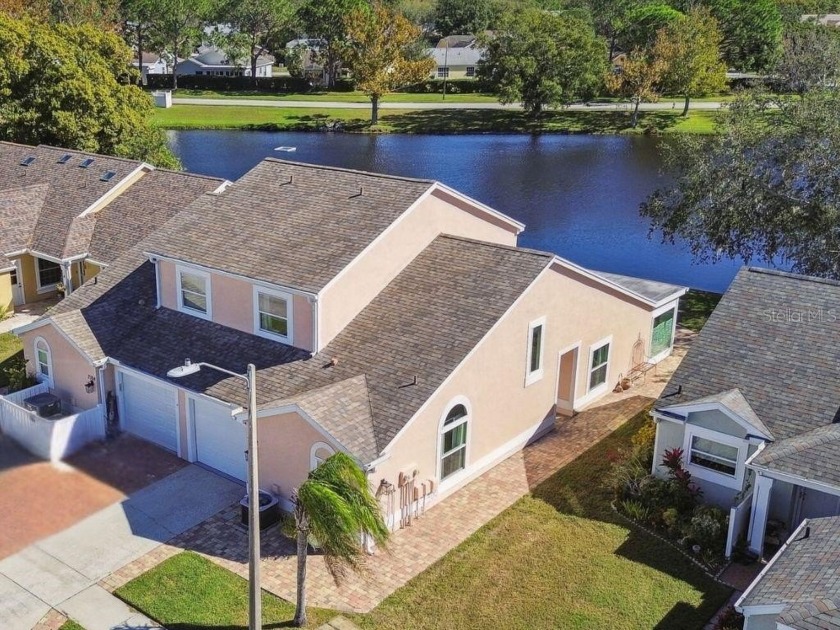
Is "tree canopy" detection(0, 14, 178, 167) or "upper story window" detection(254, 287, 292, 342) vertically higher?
"tree canopy" detection(0, 14, 178, 167)

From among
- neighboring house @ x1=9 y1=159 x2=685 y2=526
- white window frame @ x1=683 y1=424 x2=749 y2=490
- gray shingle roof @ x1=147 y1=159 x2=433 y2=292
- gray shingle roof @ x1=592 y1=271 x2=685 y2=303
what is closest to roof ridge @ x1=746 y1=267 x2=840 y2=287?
neighboring house @ x1=9 y1=159 x2=685 y2=526

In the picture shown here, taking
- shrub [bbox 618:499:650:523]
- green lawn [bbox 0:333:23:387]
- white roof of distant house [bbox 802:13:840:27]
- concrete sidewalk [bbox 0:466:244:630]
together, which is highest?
white roof of distant house [bbox 802:13:840:27]

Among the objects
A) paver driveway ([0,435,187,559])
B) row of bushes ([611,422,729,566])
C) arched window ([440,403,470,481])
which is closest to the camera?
row of bushes ([611,422,729,566])

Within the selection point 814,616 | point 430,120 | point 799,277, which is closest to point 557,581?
point 814,616

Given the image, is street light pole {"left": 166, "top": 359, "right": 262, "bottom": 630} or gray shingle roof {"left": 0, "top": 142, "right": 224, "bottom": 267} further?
gray shingle roof {"left": 0, "top": 142, "right": 224, "bottom": 267}

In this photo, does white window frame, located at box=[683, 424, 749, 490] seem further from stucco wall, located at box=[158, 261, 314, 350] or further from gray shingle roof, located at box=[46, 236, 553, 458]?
stucco wall, located at box=[158, 261, 314, 350]

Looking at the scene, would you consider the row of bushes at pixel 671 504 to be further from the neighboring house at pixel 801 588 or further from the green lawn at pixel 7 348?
the green lawn at pixel 7 348

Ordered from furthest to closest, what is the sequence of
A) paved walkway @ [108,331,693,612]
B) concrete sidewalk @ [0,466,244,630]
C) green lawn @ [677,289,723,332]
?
green lawn @ [677,289,723,332] → paved walkway @ [108,331,693,612] → concrete sidewalk @ [0,466,244,630]

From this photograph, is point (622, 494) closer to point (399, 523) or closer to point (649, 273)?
point (399, 523)
